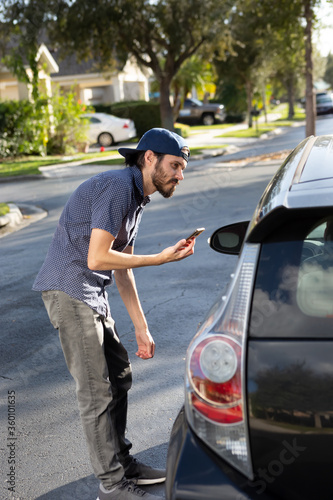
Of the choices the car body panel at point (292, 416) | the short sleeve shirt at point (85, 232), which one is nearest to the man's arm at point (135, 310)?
the short sleeve shirt at point (85, 232)

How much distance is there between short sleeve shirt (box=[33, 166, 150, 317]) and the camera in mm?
2719

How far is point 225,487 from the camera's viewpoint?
6.05 feet

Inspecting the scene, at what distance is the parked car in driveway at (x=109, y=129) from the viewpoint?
28062mm

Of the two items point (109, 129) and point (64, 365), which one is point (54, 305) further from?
point (109, 129)

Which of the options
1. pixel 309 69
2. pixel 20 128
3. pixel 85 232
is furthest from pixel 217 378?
pixel 20 128

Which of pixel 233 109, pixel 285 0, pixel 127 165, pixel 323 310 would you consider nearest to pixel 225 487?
pixel 323 310

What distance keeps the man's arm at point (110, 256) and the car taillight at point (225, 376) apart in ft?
2.34

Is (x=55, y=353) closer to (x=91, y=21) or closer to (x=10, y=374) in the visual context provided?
(x=10, y=374)

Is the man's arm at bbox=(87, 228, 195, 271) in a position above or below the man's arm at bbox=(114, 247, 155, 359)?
above

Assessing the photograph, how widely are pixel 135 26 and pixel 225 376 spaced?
74.6 ft

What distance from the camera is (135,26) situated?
23062 mm

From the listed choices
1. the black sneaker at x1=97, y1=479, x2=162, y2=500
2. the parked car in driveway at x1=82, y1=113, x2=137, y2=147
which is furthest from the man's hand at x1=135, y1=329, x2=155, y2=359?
the parked car in driveway at x1=82, y1=113, x2=137, y2=147

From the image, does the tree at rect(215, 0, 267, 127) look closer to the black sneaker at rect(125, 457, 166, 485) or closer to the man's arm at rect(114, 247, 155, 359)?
the man's arm at rect(114, 247, 155, 359)

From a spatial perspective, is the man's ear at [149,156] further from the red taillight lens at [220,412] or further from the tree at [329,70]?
the tree at [329,70]
